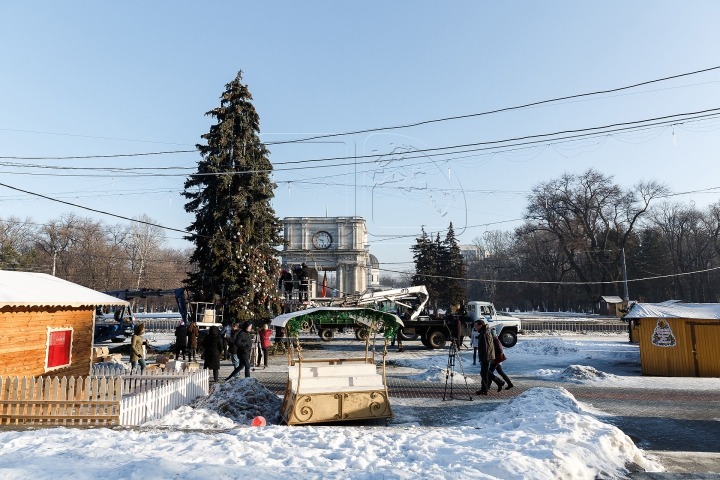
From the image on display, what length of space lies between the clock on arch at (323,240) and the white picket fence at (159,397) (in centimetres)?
4938

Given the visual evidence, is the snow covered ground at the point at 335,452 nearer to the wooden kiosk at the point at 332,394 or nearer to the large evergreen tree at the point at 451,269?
the wooden kiosk at the point at 332,394

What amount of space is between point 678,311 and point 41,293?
19548 mm

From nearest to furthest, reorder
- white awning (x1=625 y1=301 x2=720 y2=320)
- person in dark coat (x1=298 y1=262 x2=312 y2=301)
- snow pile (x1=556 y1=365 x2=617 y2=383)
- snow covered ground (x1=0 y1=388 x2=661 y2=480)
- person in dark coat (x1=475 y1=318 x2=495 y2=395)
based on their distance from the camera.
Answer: snow covered ground (x1=0 y1=388 x2=661 y2=480) < person in dark coat (x1=475 y1=318 x2=495 y2=395) < snow pile (x1=556 y1=365 x2=617 y2=383) < white awning (x1=625 y1=301 x2=720 y2=320) < person in dark coat (x1=298 y1=262 x2=312 y2=301)

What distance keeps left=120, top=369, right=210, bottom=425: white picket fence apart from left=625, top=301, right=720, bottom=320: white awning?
Answer: 1465 cm

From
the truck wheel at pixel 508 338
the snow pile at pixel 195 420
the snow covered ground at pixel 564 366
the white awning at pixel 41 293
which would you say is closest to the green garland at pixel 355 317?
the snow pile at pixel 195 420

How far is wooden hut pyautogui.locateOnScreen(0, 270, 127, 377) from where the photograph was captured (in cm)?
1009

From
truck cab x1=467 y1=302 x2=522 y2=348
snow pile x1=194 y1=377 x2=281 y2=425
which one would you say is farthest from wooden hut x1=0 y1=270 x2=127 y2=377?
truck cab x1=467 y1=302 x2=522 y2=348

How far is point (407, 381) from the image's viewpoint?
1451cm

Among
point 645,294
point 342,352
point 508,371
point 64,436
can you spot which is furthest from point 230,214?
point 645,294

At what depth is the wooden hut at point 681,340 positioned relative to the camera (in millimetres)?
15539

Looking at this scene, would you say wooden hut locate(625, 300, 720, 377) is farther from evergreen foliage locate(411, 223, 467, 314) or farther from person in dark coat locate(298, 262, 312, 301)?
evergreen foliage locate(411, 223, 467, 314)

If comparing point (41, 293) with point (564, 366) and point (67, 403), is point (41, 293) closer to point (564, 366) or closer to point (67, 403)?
point (67, 403)

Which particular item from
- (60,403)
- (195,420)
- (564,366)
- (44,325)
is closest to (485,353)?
(195,420)

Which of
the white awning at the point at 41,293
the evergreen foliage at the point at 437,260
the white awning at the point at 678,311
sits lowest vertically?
the white awning at the point at 678,311
